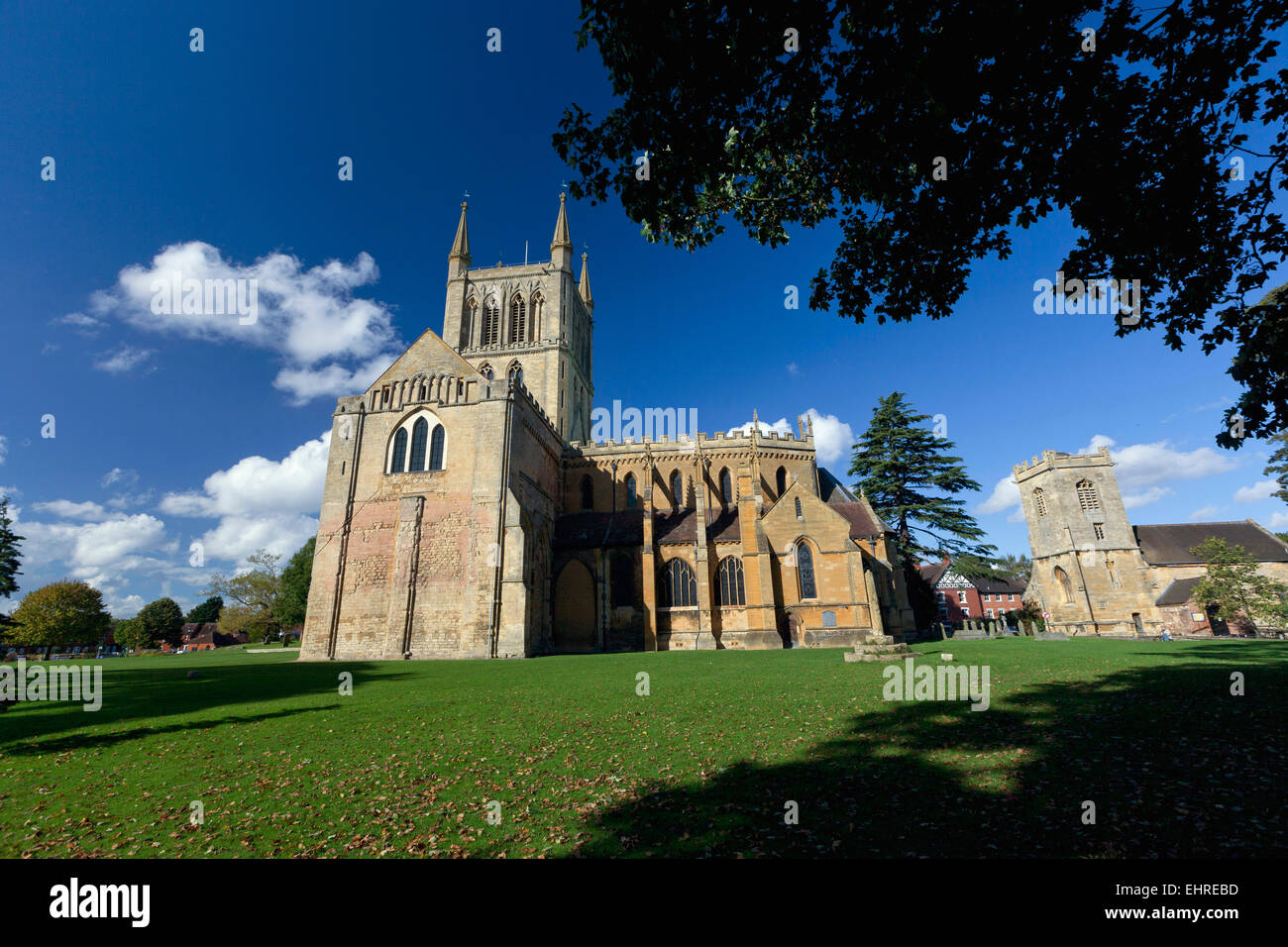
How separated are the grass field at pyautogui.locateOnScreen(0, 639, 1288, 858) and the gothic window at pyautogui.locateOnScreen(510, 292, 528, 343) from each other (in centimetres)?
3847

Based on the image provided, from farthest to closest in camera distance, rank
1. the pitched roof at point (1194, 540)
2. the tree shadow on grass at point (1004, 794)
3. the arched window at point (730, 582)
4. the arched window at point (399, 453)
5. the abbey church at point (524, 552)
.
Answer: the pitched roof at point (1194, 540), the arched window at point (730, 582), the arched window at point (399, 453), the abbey church at point (524, 552), the tree shadow on grass at point (1004, 794)

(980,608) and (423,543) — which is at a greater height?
(423,543)

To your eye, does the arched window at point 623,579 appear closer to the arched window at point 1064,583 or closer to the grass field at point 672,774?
the grass field at point 672,774

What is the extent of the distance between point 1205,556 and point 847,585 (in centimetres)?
2999

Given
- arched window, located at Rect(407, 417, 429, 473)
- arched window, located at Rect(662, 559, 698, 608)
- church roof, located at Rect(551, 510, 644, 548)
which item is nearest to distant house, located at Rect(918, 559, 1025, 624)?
arched window, located at Rect(662, 559, 698, 608)

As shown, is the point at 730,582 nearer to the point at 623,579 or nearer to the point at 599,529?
the point at 623,579

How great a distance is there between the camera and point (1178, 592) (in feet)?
131

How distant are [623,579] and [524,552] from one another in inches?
307

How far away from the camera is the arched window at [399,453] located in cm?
2889

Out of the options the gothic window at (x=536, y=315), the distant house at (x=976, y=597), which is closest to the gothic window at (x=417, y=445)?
the gothic window at (x=536, y=315)

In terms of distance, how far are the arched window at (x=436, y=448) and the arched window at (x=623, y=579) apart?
11385 millimetres

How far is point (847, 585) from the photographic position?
94.3 feet
